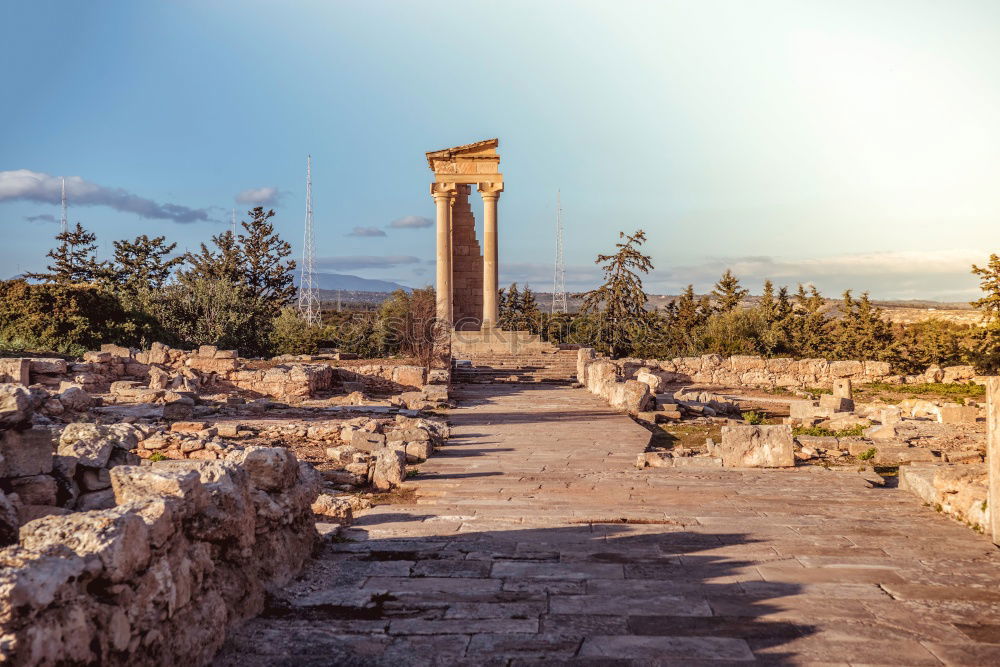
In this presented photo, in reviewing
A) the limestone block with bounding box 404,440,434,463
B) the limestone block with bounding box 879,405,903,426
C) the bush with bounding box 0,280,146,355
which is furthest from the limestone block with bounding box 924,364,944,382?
the bush with bounding box 0,280,146,355

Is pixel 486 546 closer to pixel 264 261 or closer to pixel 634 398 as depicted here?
pixel 634 398

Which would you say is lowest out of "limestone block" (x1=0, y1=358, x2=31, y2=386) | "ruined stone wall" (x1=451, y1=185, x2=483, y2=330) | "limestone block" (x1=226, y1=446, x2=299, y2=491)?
"limestone block" (x1=0, y1=358, x2=31, y2=386)

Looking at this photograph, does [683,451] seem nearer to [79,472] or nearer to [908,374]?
[79,472]

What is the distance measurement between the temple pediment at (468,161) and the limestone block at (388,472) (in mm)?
25147

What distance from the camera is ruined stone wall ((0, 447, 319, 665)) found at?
288 cm

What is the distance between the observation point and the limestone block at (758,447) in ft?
34.1

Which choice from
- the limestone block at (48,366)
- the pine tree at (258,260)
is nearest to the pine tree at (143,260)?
the pine tree at (258,260)

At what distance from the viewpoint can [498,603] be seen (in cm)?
470

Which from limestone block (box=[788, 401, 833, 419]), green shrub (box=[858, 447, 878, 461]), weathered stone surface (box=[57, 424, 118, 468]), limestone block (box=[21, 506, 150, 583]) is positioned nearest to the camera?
limestone block (box=[21, 506, 150, 583])

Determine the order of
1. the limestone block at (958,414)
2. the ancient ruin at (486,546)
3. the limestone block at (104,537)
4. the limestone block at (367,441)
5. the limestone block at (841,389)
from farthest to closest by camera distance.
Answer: the limestone block at (841,389)
the limestone block at (958,414)
the limestone block at (367,441)
the ancient ruin at (486,546)
the limestone block at (104,537)

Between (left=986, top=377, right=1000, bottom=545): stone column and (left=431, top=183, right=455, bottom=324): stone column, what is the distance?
27560mm

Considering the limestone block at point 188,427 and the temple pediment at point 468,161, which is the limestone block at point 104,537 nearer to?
the limestone block at point 188,427

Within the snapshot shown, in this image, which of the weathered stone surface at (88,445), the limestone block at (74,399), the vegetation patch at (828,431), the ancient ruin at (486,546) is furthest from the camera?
the vegetation patch at (828,431)

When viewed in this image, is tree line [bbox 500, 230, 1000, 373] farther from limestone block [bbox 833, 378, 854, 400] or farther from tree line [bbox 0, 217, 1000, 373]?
limestone block [bbox 833, 378, 854, 400]
